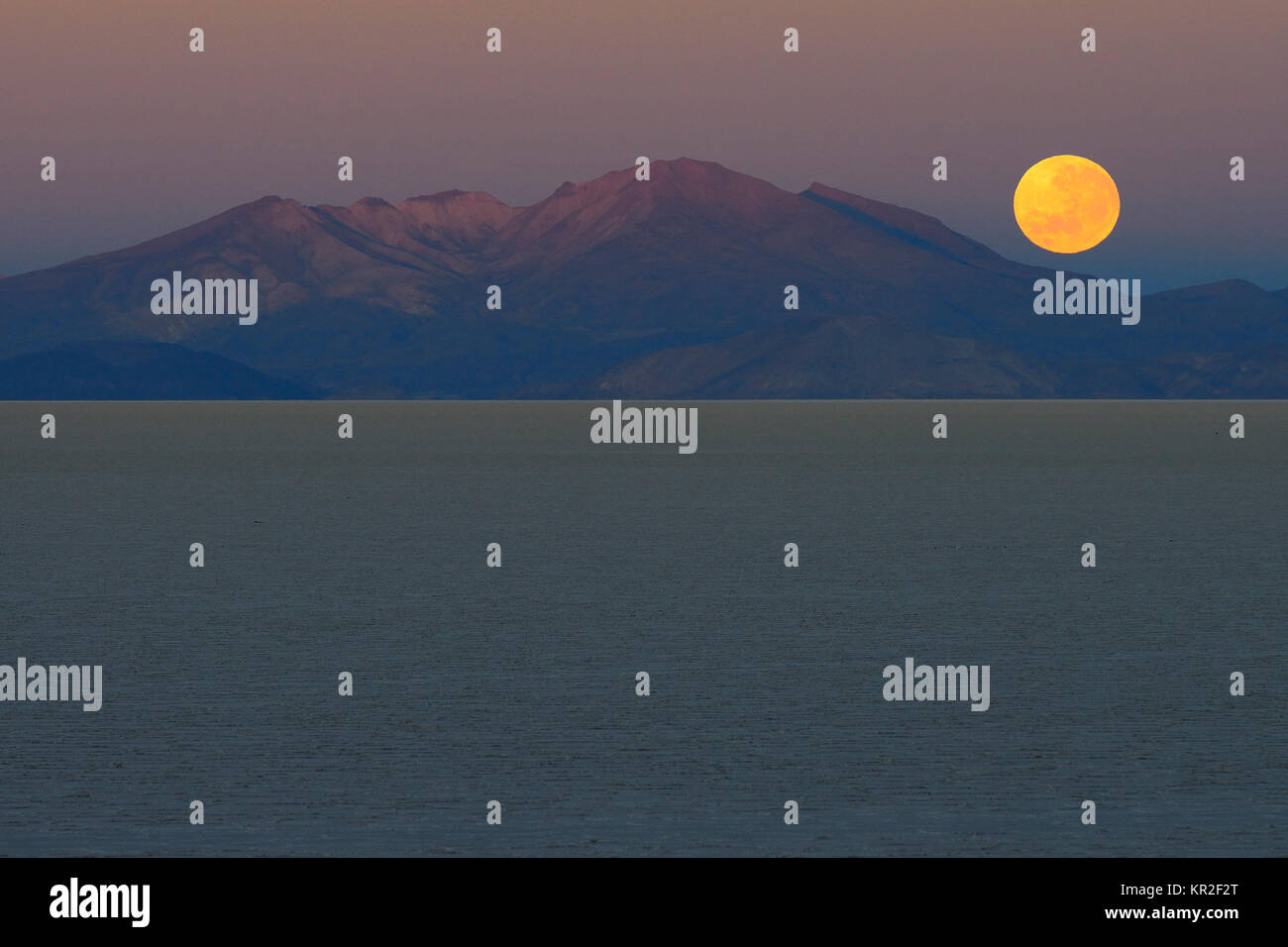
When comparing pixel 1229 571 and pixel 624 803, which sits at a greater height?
pixel 1229 571

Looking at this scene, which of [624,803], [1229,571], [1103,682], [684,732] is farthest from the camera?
[1229,571]

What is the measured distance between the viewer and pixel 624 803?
18.5m

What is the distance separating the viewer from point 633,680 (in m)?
26.5

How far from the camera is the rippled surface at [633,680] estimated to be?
17828mm

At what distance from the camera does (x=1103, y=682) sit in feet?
85.9

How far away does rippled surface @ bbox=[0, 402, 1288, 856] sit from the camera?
58.5 ft

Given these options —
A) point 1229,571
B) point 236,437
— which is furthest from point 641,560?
point 236,437

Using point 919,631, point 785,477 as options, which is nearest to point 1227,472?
point 785,477
